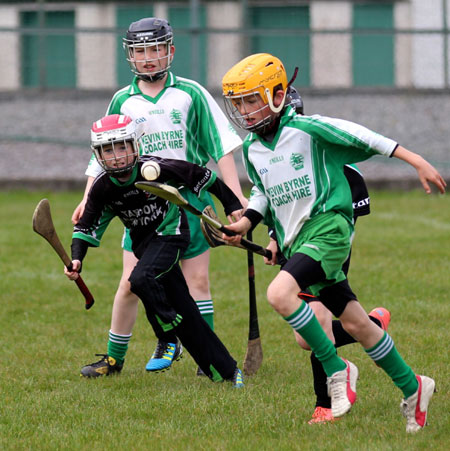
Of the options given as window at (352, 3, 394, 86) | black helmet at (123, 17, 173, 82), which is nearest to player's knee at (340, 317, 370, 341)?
black helmet at (123, 17, 173, 82)

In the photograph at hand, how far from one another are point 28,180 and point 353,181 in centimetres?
1066

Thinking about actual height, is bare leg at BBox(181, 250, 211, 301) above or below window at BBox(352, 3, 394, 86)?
below

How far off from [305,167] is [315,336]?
31.4 inches

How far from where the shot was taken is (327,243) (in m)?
4.33

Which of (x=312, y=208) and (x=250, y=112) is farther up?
(x=250, y=112)

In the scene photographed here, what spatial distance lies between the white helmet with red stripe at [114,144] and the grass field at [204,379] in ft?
4.02

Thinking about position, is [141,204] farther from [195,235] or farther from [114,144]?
[195,235]

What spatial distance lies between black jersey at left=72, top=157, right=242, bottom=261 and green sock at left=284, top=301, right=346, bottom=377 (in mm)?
1001

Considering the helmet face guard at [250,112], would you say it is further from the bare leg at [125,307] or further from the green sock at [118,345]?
the green sock at [118,345]

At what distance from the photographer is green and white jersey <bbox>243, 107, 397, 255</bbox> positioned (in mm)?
4441

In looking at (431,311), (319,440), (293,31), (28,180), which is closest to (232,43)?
(293,31)

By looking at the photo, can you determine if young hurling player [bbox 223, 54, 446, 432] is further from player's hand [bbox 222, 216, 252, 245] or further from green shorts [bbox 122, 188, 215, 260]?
green shorts [bbox 122, 188, 215, 260]

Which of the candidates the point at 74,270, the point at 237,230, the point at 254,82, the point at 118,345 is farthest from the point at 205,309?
the point at 254,82

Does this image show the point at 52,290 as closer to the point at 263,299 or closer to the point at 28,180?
the point at 263,299
